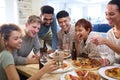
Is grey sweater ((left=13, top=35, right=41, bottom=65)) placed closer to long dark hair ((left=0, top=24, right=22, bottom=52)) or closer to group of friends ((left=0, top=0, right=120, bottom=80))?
group of friends ((left=0, top=0, right=120, bottom=80))

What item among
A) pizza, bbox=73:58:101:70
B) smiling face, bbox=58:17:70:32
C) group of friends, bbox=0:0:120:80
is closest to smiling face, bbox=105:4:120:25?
group of friends, bbox=0:0:120:80

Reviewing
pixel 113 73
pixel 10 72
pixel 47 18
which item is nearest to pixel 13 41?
pixel 10 72

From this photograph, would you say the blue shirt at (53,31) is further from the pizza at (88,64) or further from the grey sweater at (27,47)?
the pizza at (88,64)

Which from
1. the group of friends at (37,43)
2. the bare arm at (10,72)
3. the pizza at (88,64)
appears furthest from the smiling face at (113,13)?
the bare arm at (10,72)

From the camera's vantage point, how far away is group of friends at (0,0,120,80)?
1.37m

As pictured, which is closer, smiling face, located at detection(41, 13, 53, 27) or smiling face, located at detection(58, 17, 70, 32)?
smiling face, located at detection(58, 17, 70, 32)

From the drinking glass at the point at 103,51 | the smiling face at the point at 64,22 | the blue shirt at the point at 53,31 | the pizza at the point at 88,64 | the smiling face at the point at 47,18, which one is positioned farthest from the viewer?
the blue shirt at the point at 53,31

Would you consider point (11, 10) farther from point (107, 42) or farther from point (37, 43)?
point (107, 42)

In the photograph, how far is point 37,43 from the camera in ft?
7.13

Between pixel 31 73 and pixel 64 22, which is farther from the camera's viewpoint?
pixel 64 22

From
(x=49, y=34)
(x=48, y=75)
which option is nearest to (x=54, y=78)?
(x=48, y=75)

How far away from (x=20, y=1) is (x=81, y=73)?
306 cm

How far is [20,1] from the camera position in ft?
12.9

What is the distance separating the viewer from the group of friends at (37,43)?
1373 mm
